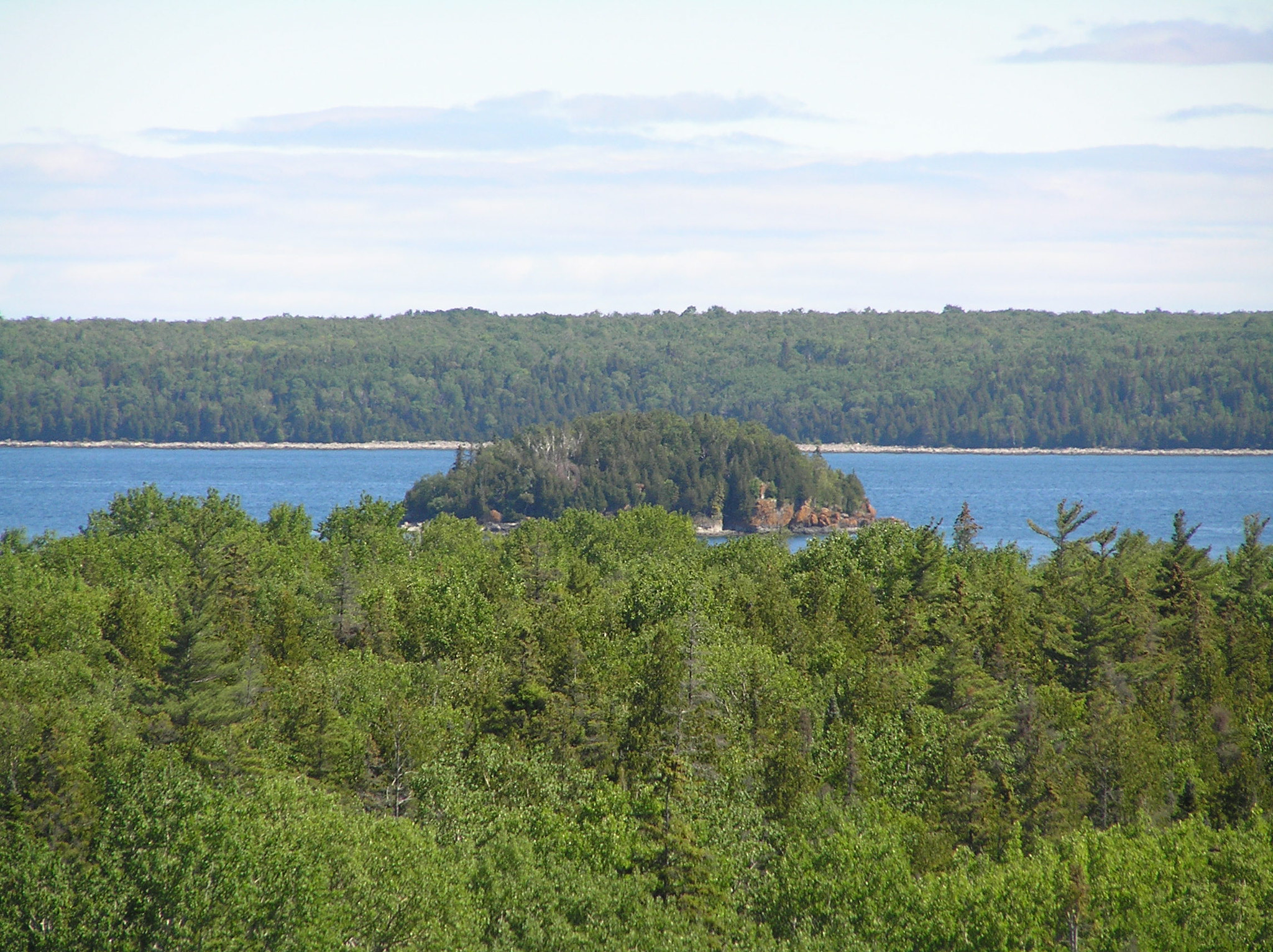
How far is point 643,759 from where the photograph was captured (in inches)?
1800

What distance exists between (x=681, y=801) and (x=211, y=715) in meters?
16.0

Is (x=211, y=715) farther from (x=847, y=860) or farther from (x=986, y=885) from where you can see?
(x=986, y=885)

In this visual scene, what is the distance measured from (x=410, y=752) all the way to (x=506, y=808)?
4.68m

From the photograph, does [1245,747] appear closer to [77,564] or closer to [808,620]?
[808,620]

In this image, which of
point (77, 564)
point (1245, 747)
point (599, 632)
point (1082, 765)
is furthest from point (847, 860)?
point (77, 564)

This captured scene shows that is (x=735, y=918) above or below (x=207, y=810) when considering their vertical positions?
below

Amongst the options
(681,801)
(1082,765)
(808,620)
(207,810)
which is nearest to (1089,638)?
(808,620)

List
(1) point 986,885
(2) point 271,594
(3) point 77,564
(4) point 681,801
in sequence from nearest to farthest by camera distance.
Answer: (1) point 986,885
(4) point 681,801
(2) point 271,594
(3) point 77,564

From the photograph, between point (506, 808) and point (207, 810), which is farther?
point (506, 808)

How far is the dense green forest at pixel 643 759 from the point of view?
32562 mm

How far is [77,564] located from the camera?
274 feet

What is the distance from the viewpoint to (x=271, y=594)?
2852 inches

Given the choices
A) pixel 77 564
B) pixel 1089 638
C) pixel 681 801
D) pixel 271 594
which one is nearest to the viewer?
pixel 681 801

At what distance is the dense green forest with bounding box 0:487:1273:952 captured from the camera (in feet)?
107
